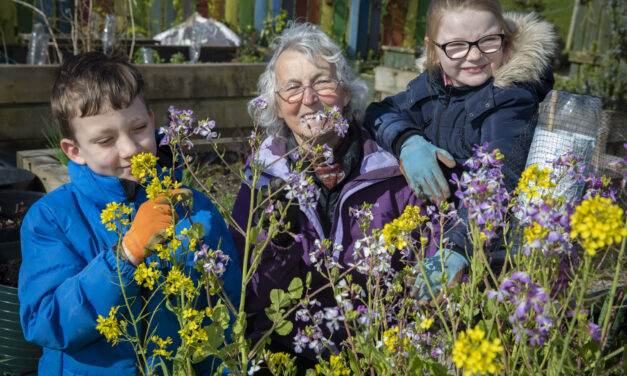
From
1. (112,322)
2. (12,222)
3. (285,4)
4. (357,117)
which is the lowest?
(12,222)

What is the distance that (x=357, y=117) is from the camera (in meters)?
2.62

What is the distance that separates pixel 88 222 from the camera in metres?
1.98

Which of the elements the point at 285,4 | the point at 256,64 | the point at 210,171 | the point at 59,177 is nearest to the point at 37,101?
the point at 59,177

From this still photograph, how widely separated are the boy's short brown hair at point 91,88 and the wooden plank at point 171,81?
276 centimetres

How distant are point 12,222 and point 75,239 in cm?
143

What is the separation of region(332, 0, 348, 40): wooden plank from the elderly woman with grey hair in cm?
618

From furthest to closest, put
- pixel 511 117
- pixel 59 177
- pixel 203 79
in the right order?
pixel 203 79
pixel 59 177
pixel 511 117

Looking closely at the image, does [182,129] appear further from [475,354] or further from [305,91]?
[475,354]

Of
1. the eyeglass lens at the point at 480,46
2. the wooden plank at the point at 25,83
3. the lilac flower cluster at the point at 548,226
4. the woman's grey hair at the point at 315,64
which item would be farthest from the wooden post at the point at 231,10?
the lilac flower cluster at the point at 548,226

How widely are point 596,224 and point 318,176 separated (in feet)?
5.57

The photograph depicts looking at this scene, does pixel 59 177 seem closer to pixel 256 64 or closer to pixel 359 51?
pixel 256 64

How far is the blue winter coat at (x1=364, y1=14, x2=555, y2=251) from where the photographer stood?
2.12m

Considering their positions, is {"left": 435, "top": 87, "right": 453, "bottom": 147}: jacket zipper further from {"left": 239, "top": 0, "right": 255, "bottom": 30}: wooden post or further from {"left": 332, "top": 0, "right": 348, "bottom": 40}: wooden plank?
{"left": 332, "top": 0, "right": 348, "bottom": 40}: wooden plank

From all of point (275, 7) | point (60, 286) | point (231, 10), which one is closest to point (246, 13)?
point (231, 10)
